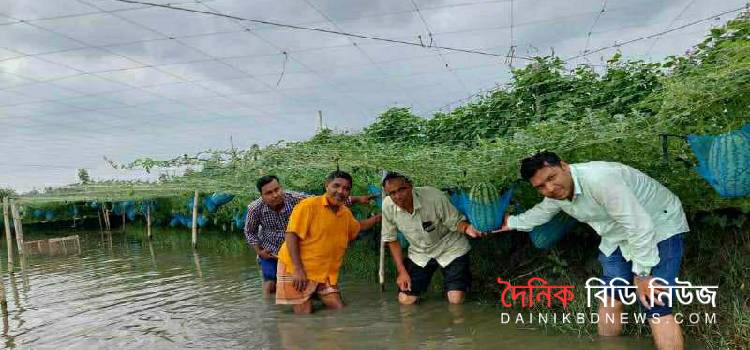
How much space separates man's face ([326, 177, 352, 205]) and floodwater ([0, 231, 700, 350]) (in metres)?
1.12

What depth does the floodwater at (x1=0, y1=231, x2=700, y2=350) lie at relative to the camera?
448cm

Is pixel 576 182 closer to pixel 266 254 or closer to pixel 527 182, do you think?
pixel 527 182

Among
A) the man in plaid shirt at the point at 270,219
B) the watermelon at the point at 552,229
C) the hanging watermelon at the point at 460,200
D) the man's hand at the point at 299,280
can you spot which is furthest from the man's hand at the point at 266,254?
the watermelon at the point at 552,229

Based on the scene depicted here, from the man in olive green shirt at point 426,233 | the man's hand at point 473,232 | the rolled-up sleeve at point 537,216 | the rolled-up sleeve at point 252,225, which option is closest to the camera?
the rolled-up sleeve at point 537,216

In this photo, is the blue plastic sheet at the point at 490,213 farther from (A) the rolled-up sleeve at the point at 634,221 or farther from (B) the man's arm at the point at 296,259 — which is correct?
(B) the man's arm at the point at 296,259

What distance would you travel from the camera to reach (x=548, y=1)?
7.98 m

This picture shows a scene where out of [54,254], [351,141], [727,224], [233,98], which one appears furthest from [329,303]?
[54,254]

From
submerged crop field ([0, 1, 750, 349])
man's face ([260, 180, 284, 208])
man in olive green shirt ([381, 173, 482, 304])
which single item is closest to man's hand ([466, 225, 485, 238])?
man in olive green shirt ([381, 173, 482, 304])

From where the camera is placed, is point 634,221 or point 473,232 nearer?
point 634,221

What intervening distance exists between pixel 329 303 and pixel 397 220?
43.6 inches

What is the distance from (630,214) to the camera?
3207mm

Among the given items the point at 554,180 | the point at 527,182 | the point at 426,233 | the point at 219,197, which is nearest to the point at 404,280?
the point at 426,233

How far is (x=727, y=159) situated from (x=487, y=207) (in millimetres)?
1754

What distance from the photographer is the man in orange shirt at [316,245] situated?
16.6 feet
